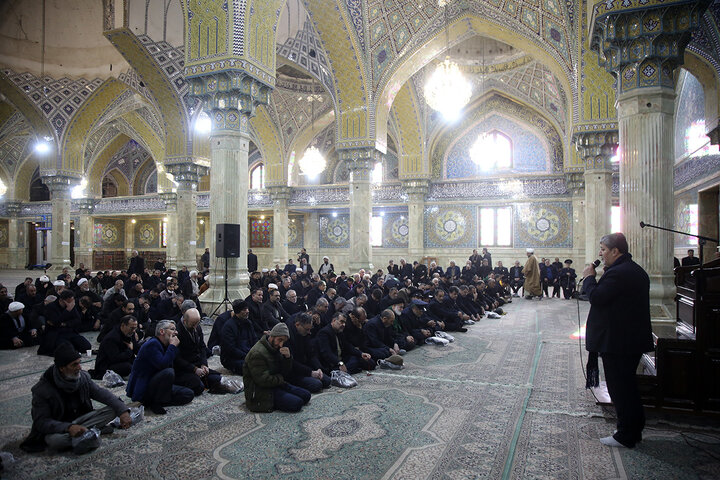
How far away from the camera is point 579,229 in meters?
13.6

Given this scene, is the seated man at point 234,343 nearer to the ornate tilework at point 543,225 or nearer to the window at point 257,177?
the ornate tilework at point 543,225

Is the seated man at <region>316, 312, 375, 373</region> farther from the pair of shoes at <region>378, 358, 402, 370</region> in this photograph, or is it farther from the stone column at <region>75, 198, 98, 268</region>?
the stone column at <region>75, 198, 98, 268</region>

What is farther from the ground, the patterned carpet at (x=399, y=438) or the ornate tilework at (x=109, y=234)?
the ornate tilework at (x=109, y=234)

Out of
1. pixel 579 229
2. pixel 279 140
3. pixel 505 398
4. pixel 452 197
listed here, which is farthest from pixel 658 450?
pixel 279 140

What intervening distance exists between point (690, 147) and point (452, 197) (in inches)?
263

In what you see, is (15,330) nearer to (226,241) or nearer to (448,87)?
(226,241)

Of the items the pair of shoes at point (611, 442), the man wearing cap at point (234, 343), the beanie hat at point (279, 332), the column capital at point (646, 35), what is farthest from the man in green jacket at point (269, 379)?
the column capital at point (646, 35)

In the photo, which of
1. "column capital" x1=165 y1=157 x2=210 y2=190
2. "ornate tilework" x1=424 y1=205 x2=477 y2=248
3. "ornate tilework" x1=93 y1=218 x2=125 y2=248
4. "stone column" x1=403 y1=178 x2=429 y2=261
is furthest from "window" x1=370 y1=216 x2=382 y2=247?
"ornate tilework" x1=93 y1=218 x2=125 y2=248

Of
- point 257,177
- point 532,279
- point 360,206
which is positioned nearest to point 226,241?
point 360,206

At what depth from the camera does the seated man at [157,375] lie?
3.53 meters

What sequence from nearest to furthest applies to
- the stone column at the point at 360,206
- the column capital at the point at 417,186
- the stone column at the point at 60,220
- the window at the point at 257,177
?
the stone column at the point at 360,206
the stone column at the point at 60,220
the column capital at the point at 417,186
the window at the point at 257,177

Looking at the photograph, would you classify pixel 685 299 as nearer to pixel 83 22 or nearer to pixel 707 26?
pixel 707 26

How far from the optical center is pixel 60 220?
541 inches

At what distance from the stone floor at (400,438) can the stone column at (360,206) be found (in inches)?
240
